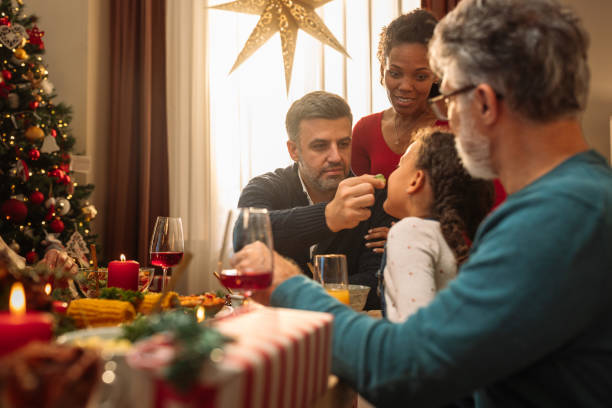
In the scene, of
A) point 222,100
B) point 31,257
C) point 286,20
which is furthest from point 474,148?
point 222,100

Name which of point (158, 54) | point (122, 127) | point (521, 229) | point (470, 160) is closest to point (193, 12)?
point (158, 54)

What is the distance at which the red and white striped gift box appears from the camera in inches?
20.9

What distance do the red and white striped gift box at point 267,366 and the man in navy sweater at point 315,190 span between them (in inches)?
48.5

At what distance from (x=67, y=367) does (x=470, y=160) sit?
2.75 ft

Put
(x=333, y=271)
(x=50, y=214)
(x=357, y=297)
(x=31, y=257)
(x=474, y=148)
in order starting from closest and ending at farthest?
(x=474, y=148) → (x=333, y=271) → (x=357, y=297) → (x=31, y=257) → (x=50, y=214)

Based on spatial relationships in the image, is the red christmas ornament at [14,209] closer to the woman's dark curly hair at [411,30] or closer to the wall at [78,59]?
the wall at [78,59]

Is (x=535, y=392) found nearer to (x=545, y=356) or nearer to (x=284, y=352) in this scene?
(x=545, y=356)

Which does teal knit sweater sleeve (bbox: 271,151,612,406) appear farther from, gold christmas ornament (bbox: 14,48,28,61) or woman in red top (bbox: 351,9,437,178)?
gold christmas ornament (bbox: 14,48,28,61)

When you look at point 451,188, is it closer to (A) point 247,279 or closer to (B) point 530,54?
(B) point 530,54

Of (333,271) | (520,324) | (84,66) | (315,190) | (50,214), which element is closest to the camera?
(520,324)

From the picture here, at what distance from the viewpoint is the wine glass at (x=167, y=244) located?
63.3 inches

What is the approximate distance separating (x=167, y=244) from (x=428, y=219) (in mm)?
796

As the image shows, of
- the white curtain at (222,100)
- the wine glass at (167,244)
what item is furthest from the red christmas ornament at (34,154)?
the wine glass at (167,244)

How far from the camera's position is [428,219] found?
154cm
